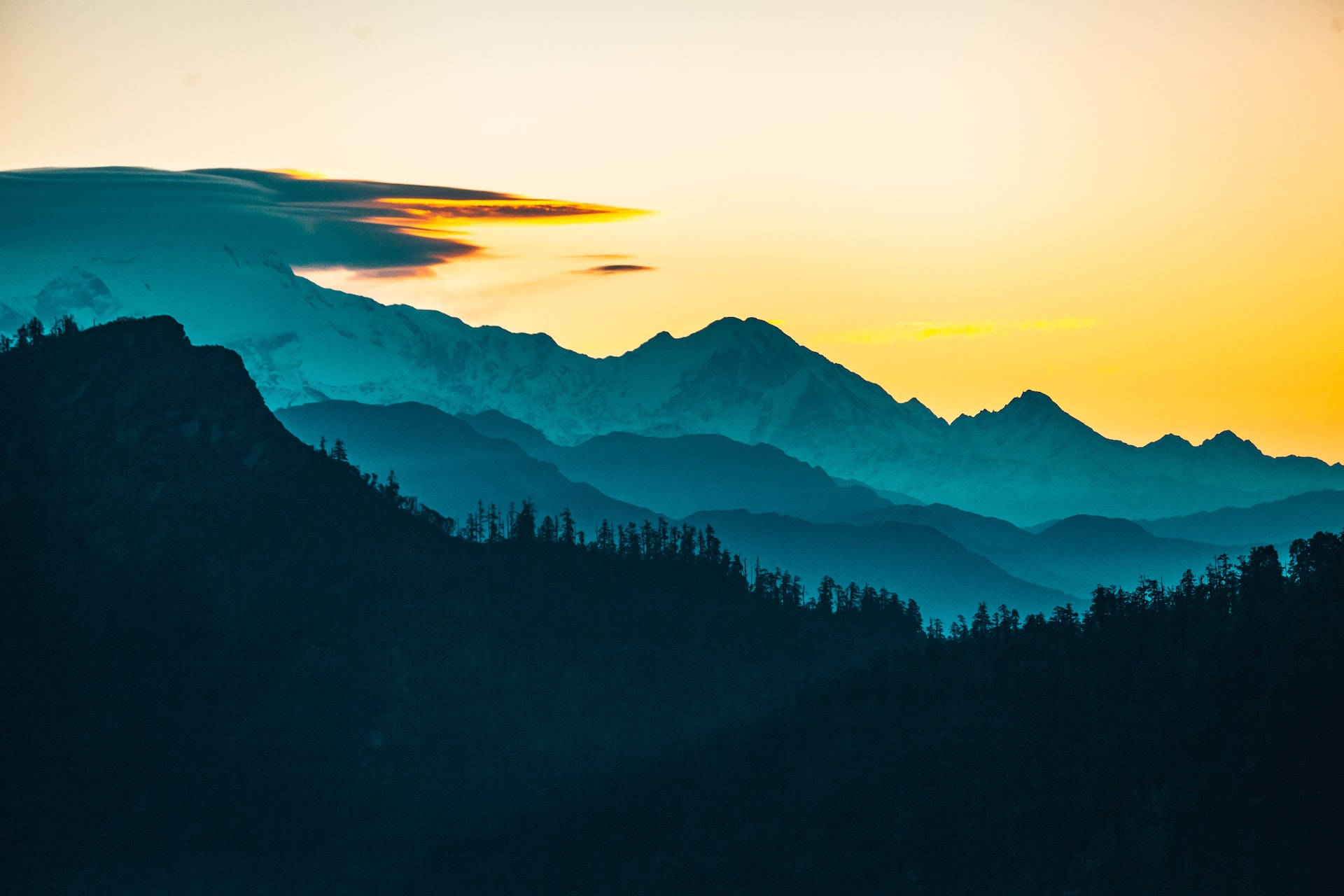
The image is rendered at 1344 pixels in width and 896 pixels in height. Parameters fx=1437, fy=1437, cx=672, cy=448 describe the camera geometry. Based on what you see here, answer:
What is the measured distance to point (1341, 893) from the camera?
18550 cm

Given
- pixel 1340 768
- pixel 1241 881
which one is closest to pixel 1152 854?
pixel 1241 881

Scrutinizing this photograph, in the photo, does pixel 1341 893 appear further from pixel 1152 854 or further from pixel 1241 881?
pixel 1152 854

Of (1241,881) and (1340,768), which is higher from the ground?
(1340,768)

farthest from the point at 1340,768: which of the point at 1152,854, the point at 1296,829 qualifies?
the point at 1152,854

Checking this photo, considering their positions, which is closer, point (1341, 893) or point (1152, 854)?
point (1341, 893)

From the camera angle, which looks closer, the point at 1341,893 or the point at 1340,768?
the point at 1341,893

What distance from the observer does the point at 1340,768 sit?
654 feet

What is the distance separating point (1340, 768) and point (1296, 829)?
1269 centimetres

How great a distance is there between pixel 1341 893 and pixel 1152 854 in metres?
24.2

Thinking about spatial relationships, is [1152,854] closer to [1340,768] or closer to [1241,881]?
[1241,881]

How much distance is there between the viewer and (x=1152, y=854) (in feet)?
655

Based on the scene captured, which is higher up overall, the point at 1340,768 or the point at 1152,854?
the point at 1340,768

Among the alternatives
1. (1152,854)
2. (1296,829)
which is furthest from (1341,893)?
(1152,854)

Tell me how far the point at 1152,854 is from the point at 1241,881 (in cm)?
1295
